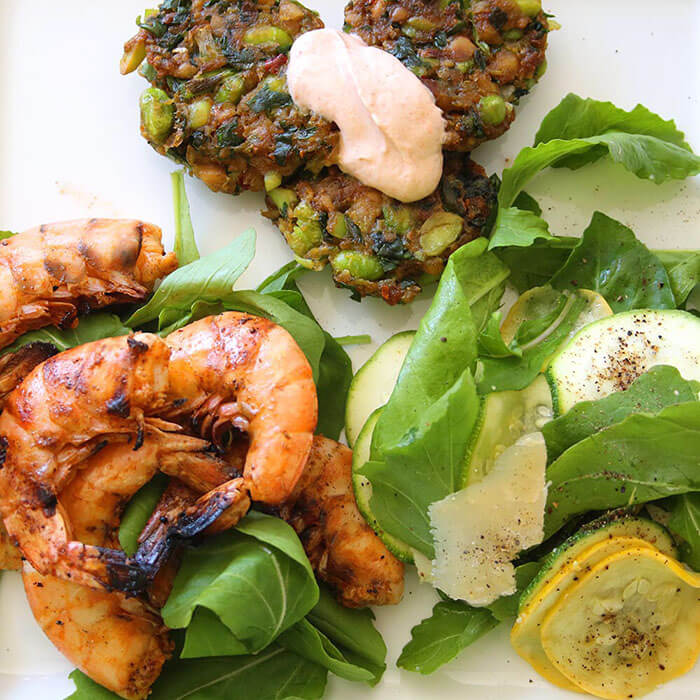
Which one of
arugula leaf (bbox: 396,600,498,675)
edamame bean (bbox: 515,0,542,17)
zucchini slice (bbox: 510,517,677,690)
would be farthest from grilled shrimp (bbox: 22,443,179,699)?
edamame bean (bbox: 515,0,542,17)

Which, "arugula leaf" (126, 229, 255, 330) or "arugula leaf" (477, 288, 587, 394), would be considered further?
"arugula leaf" (126, 229, 255, 330)

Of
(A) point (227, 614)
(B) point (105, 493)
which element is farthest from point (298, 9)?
(A) point (227, 614)

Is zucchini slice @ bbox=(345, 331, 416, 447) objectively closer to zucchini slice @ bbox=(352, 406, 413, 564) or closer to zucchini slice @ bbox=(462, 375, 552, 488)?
zucchini slice @ bbox=(352, 406, 413, 564)

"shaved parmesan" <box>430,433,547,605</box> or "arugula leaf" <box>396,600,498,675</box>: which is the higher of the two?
"shaved parmesan" <box>430,433,547,605</box>

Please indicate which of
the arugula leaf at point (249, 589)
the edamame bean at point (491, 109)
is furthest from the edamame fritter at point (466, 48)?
the arugula leaf at point (249, 589)

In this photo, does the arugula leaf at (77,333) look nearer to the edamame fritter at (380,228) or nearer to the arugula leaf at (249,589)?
the edamame fritter at (380,228)

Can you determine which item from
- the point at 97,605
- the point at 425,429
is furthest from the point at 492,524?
the point at 97,605

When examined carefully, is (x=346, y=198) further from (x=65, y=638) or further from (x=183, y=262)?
(x=65, y=638)
